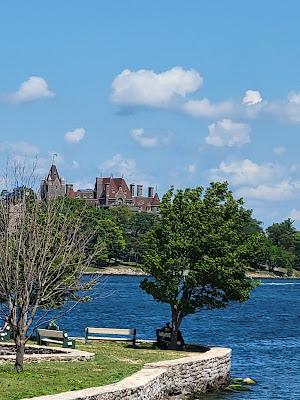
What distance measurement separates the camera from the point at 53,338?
3212cm

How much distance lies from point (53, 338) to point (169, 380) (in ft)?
25.4

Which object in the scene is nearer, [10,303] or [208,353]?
[10,303]

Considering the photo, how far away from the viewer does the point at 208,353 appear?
3022 centimetres

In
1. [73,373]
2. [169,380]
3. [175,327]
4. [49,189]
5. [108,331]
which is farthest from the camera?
[49,189]

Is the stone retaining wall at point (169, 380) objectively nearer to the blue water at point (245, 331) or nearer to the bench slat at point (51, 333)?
the blue water at point (245, 331)

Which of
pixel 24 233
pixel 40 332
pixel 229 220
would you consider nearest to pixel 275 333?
pixel 229 220

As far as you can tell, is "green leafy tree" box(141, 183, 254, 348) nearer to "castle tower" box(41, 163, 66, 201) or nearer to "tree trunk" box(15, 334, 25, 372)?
"castle tower" box(41, 163, 66, 201)

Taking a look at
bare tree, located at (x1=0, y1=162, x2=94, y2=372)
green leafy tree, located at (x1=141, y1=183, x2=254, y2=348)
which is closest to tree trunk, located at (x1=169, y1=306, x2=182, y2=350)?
green leafy tree, located at (x1=141, y1=183, x2=254, y2=348)

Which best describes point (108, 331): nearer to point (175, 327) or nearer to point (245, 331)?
point (175, 327)

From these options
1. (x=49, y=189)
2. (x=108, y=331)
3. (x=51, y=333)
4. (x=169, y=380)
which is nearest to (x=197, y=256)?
(x=108, y=331)

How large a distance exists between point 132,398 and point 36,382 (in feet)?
8.23

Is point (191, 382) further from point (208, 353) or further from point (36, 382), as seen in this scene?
point (36, 382)

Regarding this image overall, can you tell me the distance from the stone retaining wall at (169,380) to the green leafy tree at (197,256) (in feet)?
10.2

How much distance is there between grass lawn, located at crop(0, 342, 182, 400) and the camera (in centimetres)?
2086
